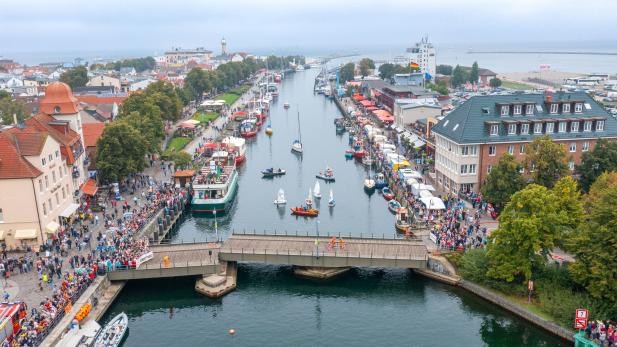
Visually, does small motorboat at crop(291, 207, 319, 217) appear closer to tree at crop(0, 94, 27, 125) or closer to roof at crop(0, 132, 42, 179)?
roof at crop(0, 132, 42, 179)

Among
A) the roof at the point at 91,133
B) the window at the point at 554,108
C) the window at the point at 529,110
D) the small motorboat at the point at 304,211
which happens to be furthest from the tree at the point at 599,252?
the roof at the point at 91,133

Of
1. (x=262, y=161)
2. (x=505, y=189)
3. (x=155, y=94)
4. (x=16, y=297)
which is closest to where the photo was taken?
(x=16, y=297)

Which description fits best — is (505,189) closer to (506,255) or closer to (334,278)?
(506,255)

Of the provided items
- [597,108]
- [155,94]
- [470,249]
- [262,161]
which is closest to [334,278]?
[470,249]

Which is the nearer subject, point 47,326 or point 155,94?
point 47,326

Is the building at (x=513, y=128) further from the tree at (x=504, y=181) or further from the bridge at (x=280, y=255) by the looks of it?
the bridge at (x=280, y=255)

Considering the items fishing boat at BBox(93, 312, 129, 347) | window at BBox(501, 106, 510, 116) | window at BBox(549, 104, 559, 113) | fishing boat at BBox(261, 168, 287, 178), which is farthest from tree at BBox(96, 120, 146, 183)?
window at BBox(549, 104, 559, 113)
